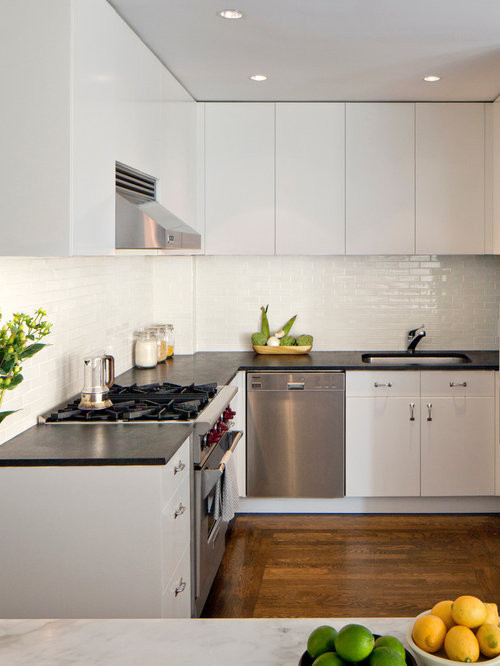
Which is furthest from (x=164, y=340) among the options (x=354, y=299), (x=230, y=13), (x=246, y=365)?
(x=230, y=13)

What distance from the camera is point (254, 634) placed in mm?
Answer: 1322

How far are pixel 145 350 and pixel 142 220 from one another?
1.56 metres

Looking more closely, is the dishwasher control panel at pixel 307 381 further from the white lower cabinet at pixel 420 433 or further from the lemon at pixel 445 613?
the lemon at pixel 445 613

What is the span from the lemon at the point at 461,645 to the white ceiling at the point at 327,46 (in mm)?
2487

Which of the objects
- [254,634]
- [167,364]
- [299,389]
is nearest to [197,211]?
[167,364]

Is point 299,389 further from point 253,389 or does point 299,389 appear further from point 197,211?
point 197,211

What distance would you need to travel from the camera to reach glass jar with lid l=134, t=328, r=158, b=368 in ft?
14.5

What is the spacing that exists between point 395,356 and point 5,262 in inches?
121

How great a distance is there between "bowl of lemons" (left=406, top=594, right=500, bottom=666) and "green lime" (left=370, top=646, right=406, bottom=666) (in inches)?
3.7

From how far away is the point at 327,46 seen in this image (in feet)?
11.6

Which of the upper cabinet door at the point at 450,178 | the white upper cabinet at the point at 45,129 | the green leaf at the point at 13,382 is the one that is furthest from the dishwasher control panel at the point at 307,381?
the green leaf at the point at 13,382

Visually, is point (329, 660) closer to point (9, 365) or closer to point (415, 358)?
point (9, 365)

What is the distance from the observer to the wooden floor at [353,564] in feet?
11.2

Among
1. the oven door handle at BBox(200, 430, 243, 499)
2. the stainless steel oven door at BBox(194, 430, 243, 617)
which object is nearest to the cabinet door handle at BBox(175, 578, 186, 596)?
the stainless steel oven door at BBox(194, 430, 243, 617)
